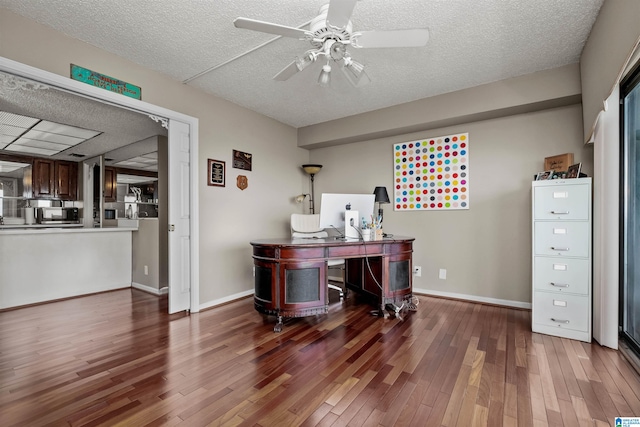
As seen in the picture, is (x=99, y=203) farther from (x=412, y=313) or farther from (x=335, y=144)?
(x=412, y=313)

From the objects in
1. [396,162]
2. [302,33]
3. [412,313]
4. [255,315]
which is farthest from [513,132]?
[255,315]

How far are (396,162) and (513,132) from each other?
4.60 ft

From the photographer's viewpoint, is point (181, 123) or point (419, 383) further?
point (181, 123)

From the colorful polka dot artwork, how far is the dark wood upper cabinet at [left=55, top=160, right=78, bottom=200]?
6.46 meters

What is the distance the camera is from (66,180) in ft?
19.2

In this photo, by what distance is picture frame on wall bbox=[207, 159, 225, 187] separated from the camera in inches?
137

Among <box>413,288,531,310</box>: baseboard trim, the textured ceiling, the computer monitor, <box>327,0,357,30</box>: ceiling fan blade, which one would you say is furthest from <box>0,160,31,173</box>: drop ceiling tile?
<box>413,288,531,310</box>: baseboard trim

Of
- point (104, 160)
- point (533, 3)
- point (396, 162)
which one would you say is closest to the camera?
point (533, 3)

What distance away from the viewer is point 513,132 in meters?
3.31

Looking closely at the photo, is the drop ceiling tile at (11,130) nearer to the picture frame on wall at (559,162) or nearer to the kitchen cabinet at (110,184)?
the kitchen cabinet at (110,184)

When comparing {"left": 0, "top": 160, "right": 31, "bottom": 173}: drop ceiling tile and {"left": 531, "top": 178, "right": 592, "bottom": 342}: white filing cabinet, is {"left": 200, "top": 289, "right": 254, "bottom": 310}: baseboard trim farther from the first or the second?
{"left": 0, "top": 160, "right": 31, "bottom": 173}: drop ceiling tile

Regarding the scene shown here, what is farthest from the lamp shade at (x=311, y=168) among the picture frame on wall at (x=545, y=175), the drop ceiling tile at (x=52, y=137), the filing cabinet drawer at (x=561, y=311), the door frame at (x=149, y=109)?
the drop ceiling tile at (x=52, y=137)

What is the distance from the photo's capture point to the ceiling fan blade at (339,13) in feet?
4.92

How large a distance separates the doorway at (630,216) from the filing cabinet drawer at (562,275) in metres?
0.23
